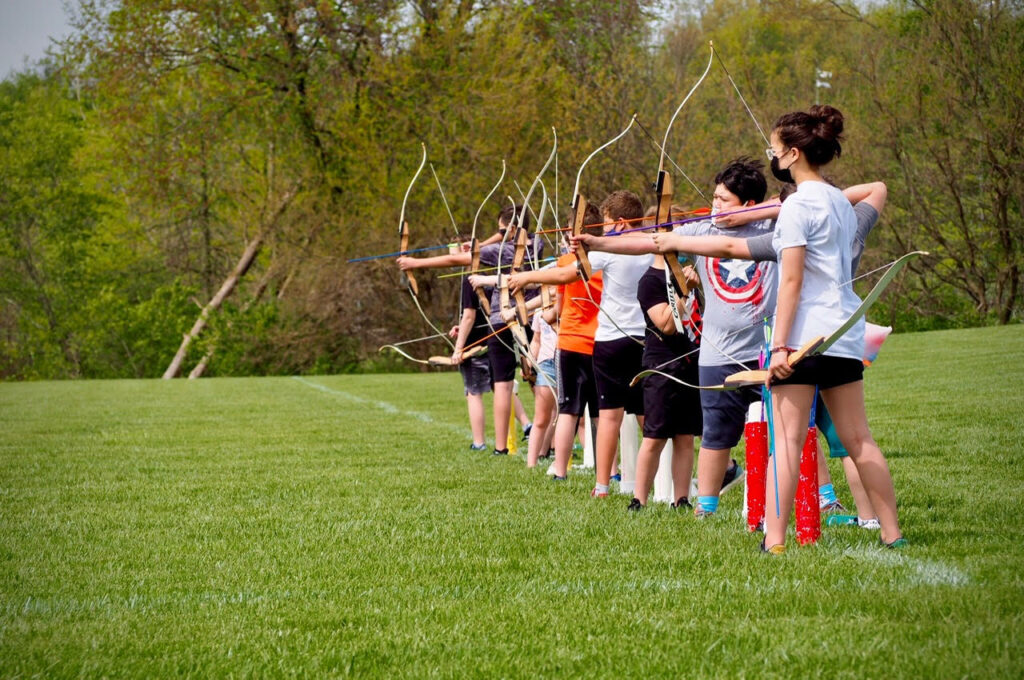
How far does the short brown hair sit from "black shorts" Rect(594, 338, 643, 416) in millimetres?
731

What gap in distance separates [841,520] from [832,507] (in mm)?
439

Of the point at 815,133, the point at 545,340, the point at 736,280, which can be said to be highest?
the point at 815,133

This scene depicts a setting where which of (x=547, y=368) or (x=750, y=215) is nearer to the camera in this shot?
(x=750, y=215)

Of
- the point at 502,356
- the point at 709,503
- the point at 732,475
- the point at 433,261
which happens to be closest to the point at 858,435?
the point at 709,503

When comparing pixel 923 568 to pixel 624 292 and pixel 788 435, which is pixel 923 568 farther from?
pixel 624 292

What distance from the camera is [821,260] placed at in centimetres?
492

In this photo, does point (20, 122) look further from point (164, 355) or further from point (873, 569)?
point (873, 569)

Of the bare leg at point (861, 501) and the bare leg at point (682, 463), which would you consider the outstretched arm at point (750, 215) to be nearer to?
the bare leg at point (861, 501)

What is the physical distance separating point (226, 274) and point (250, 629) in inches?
1624

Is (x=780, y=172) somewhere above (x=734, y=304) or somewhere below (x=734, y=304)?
above

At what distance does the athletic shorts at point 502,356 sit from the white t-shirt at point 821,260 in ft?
17.2

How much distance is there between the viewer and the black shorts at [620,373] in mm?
7273

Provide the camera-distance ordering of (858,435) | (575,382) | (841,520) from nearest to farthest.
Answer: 1. (858,435)
2. (841,520)
3. (575,382)

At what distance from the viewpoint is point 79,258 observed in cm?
4578
